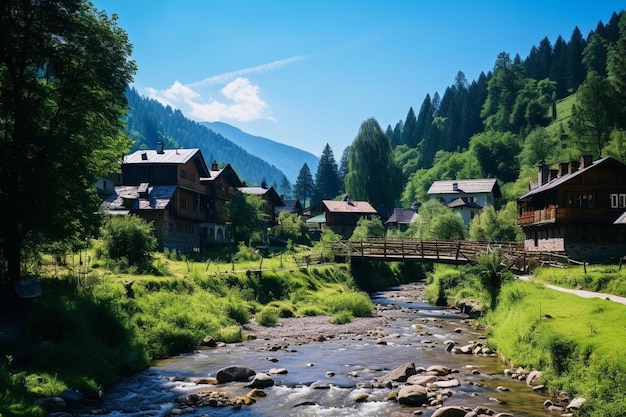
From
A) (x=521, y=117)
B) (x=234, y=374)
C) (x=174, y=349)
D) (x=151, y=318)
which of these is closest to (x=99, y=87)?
(x=151, y=318)

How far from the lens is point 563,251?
144ft

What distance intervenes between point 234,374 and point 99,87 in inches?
601

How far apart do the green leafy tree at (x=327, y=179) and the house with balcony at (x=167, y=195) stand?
8672cm

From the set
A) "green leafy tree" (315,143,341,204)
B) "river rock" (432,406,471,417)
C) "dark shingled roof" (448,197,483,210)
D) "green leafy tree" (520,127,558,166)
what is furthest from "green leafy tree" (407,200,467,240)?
"green leafy tree" (315,143,341,204)

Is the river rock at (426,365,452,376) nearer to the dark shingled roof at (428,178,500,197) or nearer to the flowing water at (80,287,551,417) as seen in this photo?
the flowing water at (80,287,551,417)

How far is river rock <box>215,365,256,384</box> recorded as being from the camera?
1844cm

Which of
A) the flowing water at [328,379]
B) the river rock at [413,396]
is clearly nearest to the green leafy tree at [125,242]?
the flowing water at [328,379]

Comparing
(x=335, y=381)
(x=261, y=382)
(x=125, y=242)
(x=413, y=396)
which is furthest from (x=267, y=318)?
(x=413, y=396)

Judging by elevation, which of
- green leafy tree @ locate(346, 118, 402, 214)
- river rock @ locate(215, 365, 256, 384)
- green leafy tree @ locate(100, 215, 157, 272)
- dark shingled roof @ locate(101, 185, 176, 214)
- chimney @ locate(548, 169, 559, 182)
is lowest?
river rock @ locate(215, 365, 256, 384)

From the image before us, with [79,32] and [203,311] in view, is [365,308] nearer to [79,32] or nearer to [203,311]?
[203,311]

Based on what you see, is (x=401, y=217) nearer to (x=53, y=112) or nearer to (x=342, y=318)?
(x=342, y=318)

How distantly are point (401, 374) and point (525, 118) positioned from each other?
5250 inches

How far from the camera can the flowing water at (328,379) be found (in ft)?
50.5

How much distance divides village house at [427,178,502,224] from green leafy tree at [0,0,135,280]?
77802 mm
